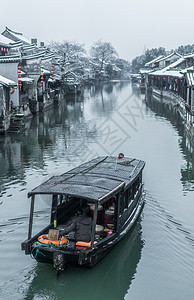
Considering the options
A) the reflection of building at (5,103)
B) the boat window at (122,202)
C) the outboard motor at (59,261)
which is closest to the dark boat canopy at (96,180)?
the boat window at (122,202)

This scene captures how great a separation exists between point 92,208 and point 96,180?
128cm

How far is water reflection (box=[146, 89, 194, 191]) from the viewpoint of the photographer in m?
20.8

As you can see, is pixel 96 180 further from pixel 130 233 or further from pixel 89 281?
pixel 89 281

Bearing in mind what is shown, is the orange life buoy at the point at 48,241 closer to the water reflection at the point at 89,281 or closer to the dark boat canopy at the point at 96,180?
the water reflection at the point at 89,281

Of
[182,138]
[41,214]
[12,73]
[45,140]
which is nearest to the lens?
[41,214]

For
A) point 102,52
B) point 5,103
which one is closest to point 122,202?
point 5,103

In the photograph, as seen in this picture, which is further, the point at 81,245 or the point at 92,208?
the point at 92,208

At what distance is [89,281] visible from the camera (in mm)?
11133

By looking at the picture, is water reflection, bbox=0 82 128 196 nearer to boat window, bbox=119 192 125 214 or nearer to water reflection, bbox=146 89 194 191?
water reflection, bbox=146 89 194 191

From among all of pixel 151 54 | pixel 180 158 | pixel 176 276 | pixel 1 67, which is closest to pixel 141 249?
pixel 176 276

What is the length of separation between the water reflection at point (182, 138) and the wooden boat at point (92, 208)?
5.75 meters

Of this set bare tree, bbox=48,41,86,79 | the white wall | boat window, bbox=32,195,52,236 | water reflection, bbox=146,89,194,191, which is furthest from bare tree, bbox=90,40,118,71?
boat window, bbox=32,195,52,236

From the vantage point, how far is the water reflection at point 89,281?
10633mm

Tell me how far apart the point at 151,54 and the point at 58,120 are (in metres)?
100
